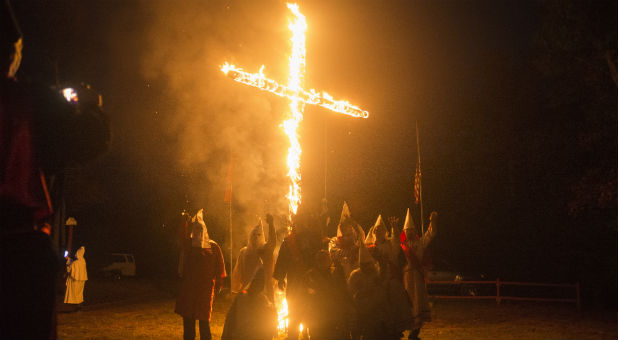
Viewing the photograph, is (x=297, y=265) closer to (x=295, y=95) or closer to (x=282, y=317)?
(x=282, y=317)

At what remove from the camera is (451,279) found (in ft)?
65.4

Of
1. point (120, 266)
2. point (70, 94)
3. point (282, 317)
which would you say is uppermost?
point (70, 94)

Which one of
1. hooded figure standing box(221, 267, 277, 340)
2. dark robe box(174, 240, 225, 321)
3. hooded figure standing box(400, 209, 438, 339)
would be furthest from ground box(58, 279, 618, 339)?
hooded figure standing box(221, 267, 277, 340)

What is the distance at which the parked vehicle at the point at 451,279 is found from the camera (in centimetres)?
1962

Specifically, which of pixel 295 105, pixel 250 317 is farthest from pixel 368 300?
pixel 295 105

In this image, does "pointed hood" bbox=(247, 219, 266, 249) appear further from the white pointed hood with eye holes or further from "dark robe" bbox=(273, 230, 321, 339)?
"dark robe" bbox=(273, 230, 321, 339)

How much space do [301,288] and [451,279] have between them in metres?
14.0

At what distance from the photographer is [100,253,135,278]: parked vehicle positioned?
30.6 m

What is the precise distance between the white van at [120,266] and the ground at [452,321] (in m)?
13.1

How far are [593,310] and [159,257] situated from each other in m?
27.1

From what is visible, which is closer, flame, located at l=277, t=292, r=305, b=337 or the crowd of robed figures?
the crowd of robed figures

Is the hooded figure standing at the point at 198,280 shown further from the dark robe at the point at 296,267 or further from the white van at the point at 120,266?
the white van at the point at 120,266

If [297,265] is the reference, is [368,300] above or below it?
below

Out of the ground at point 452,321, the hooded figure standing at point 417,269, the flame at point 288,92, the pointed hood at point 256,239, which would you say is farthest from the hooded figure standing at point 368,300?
the ground at point 452,321
